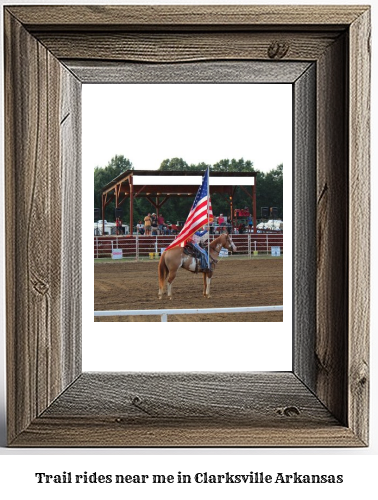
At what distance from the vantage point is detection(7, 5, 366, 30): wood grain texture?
1399 millimetres

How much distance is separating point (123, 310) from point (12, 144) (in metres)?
0.43

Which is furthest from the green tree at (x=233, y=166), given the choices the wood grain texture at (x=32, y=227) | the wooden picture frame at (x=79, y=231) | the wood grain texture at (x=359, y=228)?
the wood grain texture at (x=32, y=227)

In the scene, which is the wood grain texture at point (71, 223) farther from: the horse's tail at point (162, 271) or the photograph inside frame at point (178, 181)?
the horse's tail at point (162, 271)

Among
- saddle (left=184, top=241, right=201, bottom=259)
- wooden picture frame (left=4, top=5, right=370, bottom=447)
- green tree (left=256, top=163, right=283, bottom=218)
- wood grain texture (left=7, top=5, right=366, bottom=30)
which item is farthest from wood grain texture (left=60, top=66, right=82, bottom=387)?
green tree (left=256, top=163, right=283, bottom=218)

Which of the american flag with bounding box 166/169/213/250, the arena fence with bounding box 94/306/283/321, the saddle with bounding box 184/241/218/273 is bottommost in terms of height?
the arena fence with bounding box 94/306/283/321

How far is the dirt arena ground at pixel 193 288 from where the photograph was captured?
147cm

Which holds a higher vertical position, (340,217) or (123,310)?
(340,217)

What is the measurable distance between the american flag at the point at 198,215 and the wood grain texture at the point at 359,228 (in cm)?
31

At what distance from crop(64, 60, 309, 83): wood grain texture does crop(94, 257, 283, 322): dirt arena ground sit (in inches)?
15.7

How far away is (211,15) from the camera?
1399mm

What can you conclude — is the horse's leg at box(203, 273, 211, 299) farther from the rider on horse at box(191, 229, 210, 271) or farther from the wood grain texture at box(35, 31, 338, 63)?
the wood grain texture at box(35, 31, 338, 63)
